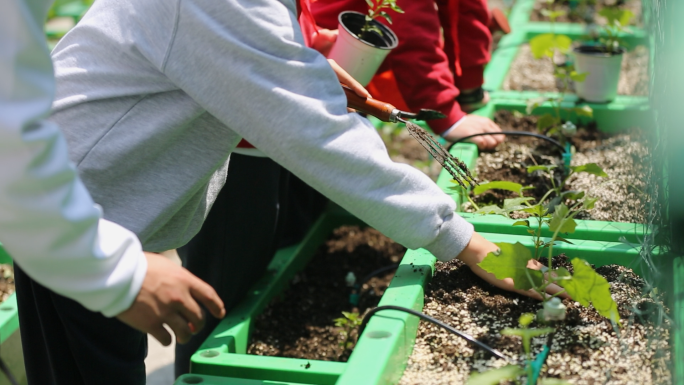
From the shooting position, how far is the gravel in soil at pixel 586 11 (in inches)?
144

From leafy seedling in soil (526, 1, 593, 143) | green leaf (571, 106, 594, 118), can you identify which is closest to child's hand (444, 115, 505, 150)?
leafy seedling in soil (526, 1, 593, 143)

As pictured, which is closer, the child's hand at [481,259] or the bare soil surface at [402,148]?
the child's hand at [481,259]

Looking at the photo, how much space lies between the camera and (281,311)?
6.25 ft

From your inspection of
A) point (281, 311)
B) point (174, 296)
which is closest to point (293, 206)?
point (281, 311)

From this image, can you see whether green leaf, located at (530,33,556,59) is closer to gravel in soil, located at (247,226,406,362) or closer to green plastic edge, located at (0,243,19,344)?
gravel in soil, located at (247,226,406,362)

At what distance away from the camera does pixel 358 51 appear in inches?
65.7

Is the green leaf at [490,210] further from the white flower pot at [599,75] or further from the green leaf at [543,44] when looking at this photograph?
the white flower pot at [599,75]

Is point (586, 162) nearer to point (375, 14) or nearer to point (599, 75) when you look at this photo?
Result: point (599, 75)

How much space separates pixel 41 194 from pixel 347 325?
3.68ft

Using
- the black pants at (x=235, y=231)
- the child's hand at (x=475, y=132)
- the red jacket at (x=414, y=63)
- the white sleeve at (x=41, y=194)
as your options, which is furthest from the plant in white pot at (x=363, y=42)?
the white sleeve at (x=41, y=194)

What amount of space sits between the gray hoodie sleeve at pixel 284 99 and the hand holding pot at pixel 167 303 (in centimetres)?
27

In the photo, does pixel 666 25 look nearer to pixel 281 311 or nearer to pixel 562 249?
pixel 562 249

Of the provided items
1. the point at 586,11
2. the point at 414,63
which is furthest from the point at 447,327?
the point at 586,11

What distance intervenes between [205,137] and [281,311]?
0.77m
